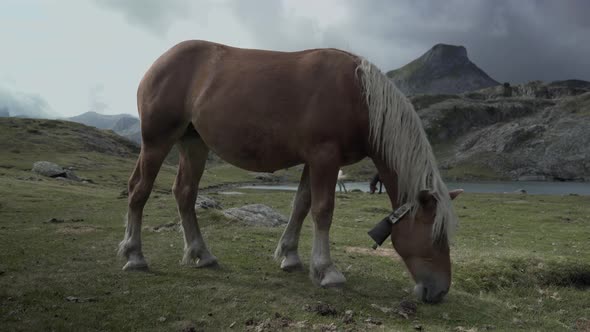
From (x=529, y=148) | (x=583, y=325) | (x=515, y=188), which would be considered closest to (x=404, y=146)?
(x=583, y=325)

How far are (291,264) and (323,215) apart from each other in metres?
1.75

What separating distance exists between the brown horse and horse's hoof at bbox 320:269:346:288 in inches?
0.6

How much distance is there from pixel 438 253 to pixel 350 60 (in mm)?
3205

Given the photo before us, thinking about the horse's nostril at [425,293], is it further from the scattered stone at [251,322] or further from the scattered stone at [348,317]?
the scattered stone at [251,322]

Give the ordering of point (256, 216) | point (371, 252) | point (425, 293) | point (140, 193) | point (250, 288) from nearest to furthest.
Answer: point (425, 293)
point (250, 288)
point (140, 193)
point (371, 252)
point (256, 216)

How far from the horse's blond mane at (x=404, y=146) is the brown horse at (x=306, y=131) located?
15 millimetres

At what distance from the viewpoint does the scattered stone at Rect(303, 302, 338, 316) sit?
548 centimetres

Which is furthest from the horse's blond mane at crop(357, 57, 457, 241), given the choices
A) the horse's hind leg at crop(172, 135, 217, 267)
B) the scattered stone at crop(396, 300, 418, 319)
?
the horse's hind leg at crop(172, 135, 217, 267)

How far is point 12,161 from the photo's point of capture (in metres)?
66.3

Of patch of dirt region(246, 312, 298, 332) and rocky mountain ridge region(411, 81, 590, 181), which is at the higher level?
rocky mountain ridge region(411, 81, 590, 181)

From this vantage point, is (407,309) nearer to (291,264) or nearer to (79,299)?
(291,264)

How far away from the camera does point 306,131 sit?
6.36m

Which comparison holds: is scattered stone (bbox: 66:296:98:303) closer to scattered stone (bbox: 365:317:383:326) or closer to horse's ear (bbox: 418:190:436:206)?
scattered stone (bbox: 365:317:383:326)

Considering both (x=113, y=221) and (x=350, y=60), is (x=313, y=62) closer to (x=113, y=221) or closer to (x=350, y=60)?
(x=350, y=60)
